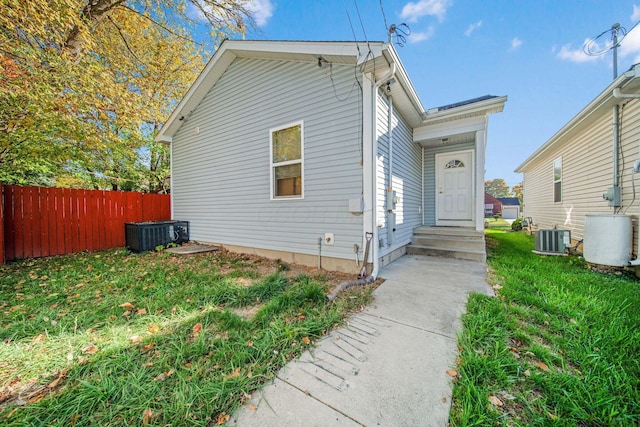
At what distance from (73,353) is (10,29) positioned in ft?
19.2

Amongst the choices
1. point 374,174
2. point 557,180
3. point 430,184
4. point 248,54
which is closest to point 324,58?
point 248,54

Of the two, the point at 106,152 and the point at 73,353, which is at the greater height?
the point at 106,152

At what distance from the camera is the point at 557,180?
26.6ft

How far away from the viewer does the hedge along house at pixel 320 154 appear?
13.2 ft

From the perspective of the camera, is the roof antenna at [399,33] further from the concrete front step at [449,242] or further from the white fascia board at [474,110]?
the concrete front step at [449,242]

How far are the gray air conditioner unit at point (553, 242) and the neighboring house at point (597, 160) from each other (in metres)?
0.84

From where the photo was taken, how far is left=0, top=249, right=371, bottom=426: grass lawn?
148cm

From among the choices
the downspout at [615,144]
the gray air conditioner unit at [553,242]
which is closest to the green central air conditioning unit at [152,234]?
the gray air conditioner unit at [553,242]

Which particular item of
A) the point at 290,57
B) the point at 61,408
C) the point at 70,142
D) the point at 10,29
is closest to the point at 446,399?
the point at 61,408

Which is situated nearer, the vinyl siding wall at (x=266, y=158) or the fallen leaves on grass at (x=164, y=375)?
the fallen leaves on grass at (x=164, y=375)

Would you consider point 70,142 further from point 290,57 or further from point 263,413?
point 263,413

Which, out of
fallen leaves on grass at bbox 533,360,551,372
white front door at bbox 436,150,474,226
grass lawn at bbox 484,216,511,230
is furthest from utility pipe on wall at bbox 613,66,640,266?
grass lawn at bbox 484,216,511,230

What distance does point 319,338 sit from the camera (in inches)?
87.4

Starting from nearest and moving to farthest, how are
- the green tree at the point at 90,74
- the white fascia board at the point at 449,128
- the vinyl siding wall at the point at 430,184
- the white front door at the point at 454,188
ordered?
the green tree at the point at 90,74 → the white fascia board at the point at 449,128 → the white front door at the point at 454,188 → the vinyl siding wall at the point at 430,184
